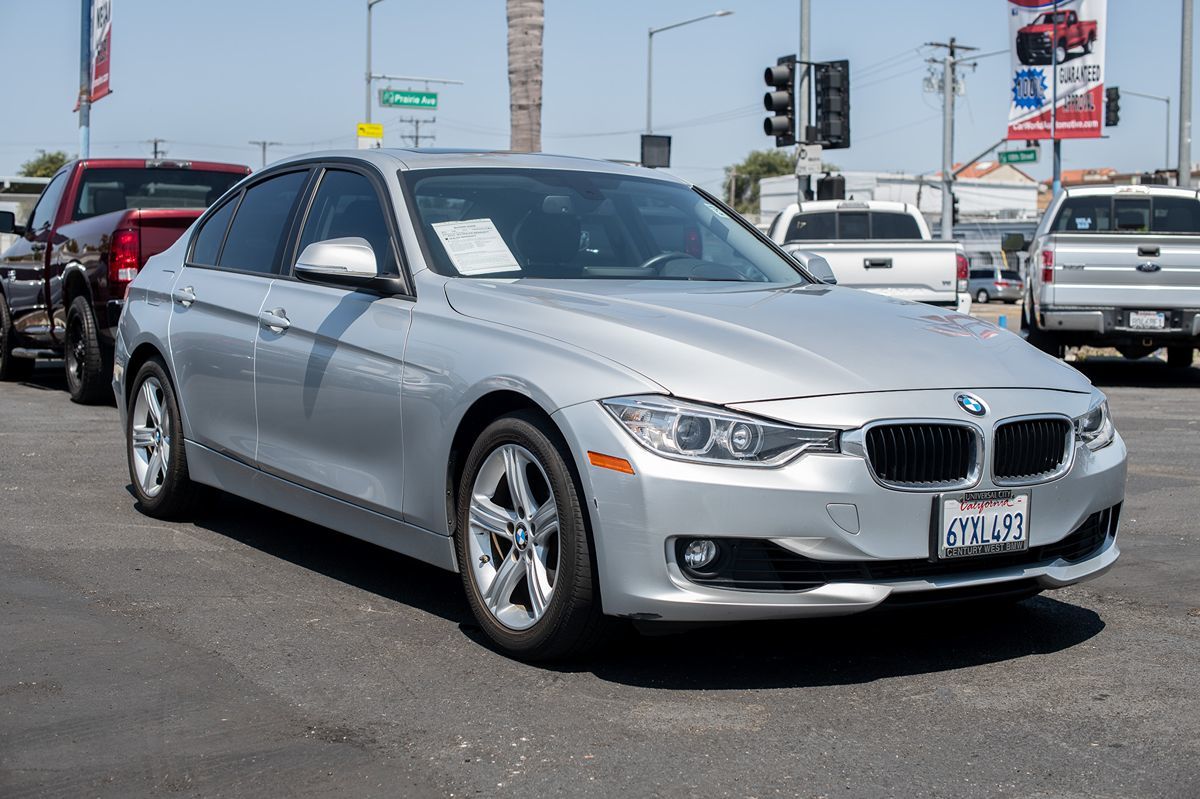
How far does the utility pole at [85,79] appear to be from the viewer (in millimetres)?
24391

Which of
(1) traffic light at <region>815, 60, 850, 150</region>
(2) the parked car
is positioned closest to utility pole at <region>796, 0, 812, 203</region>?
(1) traffic light at <region>815, 60, 850, 150</region>

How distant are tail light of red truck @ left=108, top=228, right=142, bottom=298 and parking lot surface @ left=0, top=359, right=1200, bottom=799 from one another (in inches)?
206

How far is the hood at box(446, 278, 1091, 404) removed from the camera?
4.40 meters

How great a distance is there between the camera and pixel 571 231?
19.0ft

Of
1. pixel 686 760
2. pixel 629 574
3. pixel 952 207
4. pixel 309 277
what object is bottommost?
pixel 686 760

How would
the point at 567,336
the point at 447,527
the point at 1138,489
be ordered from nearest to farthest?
1. the point at 567,336
2. the point at 447,527
3. the point at 1138,489

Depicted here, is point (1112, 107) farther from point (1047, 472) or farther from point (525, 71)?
point (1047, 472)

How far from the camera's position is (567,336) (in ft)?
15.3

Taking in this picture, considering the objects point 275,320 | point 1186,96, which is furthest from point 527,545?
point 1186,96

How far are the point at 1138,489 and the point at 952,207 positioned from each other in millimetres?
42619

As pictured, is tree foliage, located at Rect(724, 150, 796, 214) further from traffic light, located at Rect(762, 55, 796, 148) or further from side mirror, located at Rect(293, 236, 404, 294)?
side mirror, located at Rect(293, 236, 404, 294)

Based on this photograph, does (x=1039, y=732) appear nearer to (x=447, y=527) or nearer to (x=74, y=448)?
(x=447, y=527)

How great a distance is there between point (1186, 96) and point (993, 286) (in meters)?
29.0

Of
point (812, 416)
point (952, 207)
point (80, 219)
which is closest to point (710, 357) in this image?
point (812, 416)
